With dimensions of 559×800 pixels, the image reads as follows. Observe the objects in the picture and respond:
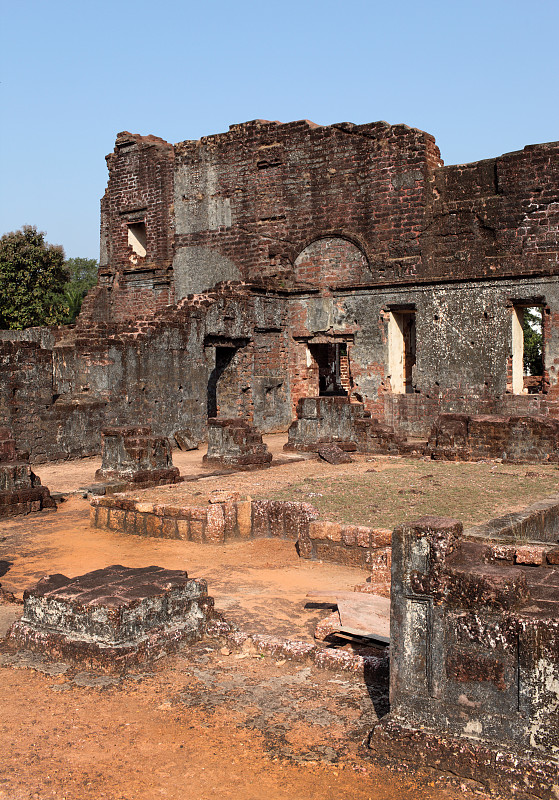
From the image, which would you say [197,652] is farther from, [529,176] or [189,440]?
[529,176]

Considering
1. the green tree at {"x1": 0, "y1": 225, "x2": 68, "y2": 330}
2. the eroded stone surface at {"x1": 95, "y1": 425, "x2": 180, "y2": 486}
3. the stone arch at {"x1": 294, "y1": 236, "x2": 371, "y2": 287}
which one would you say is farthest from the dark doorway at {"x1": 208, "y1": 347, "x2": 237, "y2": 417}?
the green tree at {"x1": 0, "y1": 225, "x2": 68, "y2": 330}

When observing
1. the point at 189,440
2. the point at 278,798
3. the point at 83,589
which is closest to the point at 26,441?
the point at 189,440

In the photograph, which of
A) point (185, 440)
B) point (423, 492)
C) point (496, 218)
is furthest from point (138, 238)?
point (423, 492)

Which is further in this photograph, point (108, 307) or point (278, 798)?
point (108, 307)

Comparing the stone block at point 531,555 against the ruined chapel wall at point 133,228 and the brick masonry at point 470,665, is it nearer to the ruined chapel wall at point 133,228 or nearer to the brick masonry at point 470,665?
the brick masonry at point 470,665

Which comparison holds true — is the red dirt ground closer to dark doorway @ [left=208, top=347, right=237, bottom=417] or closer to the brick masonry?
the brick masonry

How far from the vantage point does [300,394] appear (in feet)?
63.2

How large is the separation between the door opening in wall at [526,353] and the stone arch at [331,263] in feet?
11.6

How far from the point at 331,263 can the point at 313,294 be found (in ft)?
2.67

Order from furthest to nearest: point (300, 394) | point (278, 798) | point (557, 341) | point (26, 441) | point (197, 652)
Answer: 1. point (300, 394)
2. point (557, 341)
3. point (26, 441)
4. point (197, 652)
5. point (278, 798)

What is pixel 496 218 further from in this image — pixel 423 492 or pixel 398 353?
pixel 423 492

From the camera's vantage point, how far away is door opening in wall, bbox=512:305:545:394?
16.3 meters

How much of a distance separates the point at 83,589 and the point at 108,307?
1897 centimetres

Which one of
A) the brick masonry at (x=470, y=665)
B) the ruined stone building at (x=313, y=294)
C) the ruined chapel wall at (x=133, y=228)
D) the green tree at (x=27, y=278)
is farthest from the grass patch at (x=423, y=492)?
the green tree at (x=27, y=278)
